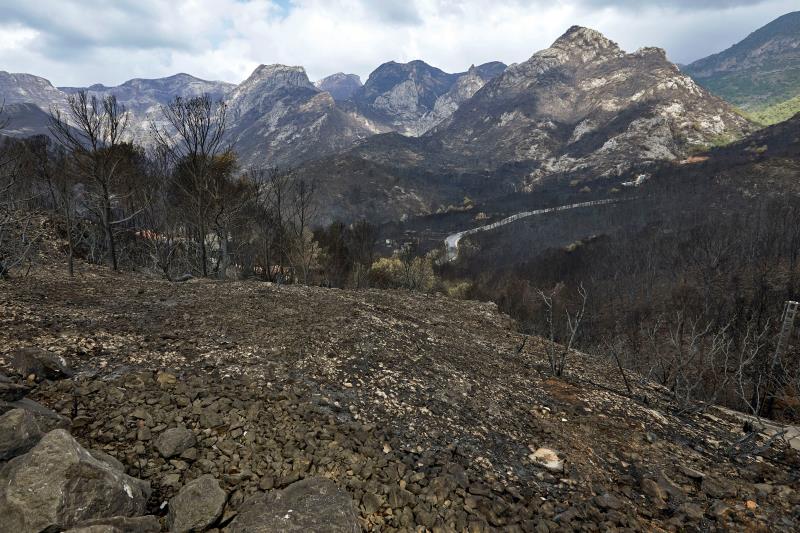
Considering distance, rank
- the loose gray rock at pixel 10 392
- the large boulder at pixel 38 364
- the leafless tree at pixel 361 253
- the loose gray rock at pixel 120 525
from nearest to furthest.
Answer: the loose gray rock at pixel 120 525
the loose gray rock at pixel 10 392
the large boulder at pixel 38 364
the leafless tree at pixel 361 253

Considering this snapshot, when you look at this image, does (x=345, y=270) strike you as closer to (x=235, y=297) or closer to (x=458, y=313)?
(x=458, y=313)

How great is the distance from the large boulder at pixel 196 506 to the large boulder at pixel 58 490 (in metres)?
0.44

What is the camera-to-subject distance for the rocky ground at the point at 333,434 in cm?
534

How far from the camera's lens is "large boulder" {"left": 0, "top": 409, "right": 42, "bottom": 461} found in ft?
15.8

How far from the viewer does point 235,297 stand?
1496 centimetres

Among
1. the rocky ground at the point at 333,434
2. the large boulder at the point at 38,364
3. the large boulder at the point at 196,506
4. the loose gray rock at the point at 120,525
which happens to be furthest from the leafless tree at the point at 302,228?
the loose gray rock at the point at 120,525

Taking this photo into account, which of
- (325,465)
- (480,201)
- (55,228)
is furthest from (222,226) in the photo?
(480,201)

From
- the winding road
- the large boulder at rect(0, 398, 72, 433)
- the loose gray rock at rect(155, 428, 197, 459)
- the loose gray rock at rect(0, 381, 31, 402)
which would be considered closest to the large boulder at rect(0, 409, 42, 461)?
the large boulder at rect(0, 398, 72, 433)

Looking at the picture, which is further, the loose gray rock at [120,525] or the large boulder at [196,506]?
the large boulder at [196,506]

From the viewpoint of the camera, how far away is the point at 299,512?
496 cm

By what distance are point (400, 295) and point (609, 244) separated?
10266 centimetres

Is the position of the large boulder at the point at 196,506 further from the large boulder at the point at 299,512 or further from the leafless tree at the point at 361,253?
the leafless tree at the point at 361,253

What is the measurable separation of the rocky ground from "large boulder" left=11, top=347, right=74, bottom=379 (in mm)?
28

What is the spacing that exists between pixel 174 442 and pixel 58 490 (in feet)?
6.61
